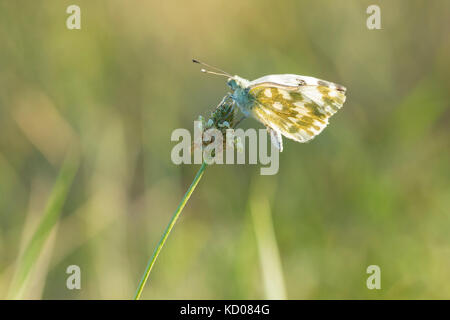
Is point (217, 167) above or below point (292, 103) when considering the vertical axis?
below

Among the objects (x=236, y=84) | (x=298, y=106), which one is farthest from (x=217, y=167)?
(x=236, y=84)

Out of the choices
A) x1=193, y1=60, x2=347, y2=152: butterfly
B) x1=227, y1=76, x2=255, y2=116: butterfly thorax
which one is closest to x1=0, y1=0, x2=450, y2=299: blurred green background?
x1=193, y1=60, x2=347, y2=152: butterfly

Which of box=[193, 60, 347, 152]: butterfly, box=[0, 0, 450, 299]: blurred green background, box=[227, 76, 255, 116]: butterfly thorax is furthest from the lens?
box=[0, 0, 450, 299]: blurred green background

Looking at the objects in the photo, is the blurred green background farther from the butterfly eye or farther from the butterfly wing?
the butterfly eye

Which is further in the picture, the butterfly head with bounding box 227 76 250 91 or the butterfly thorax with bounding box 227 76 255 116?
the butterfly head with bounding box 227 76 250 91

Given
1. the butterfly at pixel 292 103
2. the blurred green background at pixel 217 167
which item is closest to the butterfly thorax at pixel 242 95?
the butterfly at pixel 292 103

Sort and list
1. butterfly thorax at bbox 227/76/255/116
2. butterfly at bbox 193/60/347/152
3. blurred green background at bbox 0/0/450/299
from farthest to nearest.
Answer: blurred green background at bbox 0/0/450/299, butterfly at bbox 193/60/347/152, butterfly thorax at bbox 227/76/255/116

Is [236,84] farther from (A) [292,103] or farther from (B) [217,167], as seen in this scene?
(B) [217,167]
